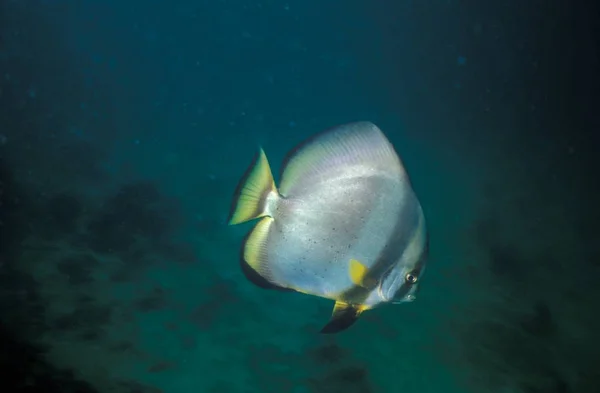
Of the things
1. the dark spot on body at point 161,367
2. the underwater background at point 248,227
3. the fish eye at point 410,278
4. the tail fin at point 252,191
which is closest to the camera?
the tail fin at point 252,191

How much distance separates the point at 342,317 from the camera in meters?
1.76

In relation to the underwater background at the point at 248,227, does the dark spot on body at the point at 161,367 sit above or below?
below

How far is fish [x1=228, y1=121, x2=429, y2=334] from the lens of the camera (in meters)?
1.74

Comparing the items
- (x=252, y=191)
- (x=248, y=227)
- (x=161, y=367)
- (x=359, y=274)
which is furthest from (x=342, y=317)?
(x=161, y=367)

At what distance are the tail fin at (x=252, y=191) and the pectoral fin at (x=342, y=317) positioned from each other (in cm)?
56

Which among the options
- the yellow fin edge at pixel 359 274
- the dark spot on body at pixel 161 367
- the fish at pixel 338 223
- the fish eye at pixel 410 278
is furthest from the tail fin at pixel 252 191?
the dark spot on body at pixel 161 367

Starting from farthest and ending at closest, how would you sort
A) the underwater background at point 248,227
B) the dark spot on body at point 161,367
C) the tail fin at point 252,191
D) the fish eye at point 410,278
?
1. the dark spot on body at point 161,367
2. the underwater background at point 248,227
3. the fish eye at point 410,278
4. the tail fin at point 252,191

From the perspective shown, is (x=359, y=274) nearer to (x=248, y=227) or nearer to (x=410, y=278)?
(x=410, y=278)

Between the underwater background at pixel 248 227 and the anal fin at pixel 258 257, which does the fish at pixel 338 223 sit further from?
the underwater background at pixel 248 227

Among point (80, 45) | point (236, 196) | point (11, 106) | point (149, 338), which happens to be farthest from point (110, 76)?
point (236, 196)

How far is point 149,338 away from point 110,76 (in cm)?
889

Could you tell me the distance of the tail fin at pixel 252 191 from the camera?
1.69 metres

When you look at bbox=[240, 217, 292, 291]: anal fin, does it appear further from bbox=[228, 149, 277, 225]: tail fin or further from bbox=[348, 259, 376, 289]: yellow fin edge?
bbox=[348, 259, 376, 289]: yellow fin edge

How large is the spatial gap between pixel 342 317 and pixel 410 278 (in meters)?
0.37
